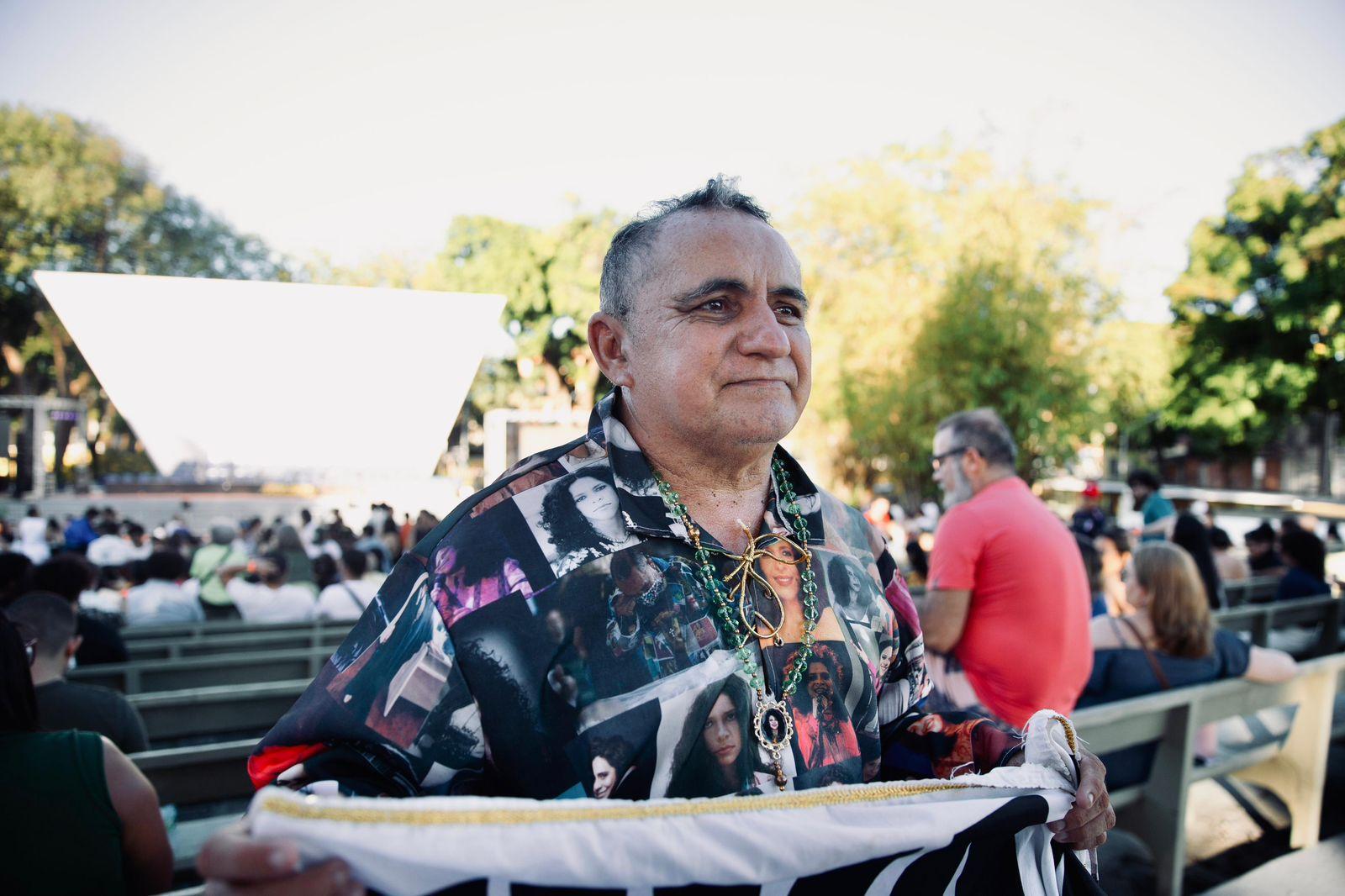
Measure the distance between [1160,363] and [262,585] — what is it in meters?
21.5

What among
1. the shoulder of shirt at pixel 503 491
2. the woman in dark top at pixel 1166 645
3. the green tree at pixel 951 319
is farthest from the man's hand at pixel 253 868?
the green tree at pixel 951 319

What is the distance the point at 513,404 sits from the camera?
137 feet

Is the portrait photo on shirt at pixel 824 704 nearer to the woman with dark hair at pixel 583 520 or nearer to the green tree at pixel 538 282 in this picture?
the woman with dark hair at pixel 583 520

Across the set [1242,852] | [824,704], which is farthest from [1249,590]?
[824,704]

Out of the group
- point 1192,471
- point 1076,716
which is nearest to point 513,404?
point 1192,471

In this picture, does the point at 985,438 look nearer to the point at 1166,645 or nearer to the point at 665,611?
the point at 1166,645

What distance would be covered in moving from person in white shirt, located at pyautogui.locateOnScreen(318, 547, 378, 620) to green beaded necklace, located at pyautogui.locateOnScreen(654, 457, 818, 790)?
5.39 m

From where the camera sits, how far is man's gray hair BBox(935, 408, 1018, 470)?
3.31 m

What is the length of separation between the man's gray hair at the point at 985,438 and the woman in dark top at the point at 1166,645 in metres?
0.88

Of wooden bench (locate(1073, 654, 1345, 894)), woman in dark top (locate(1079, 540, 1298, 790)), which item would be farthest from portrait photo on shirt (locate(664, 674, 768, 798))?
woman in dark top (locate(1079, 540, 1298, 790))

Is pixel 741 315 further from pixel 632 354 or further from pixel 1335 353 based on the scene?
pixel 1335 353

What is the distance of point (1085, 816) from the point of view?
4.48 feet

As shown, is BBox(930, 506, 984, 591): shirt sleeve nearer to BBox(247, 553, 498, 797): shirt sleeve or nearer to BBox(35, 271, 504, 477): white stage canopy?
BBox(247, 553, 498, 797): shirt sleeve

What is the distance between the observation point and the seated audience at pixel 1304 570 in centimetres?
664
